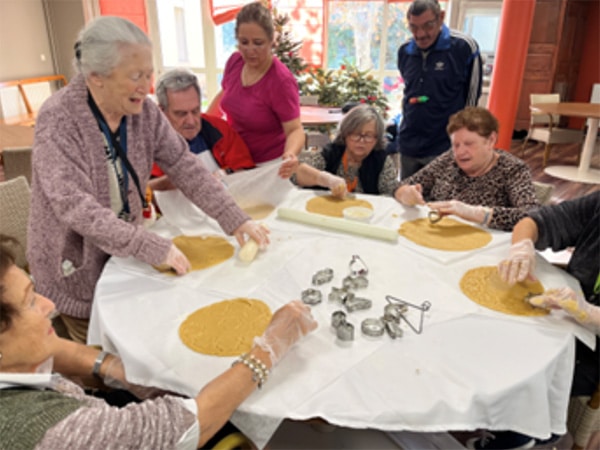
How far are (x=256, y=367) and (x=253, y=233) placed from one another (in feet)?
2.17

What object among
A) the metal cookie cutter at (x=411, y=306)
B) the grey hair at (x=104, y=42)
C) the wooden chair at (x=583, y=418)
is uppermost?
the grey hair at (x=104, y=42)

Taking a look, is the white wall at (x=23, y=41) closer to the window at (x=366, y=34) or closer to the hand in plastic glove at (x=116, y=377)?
the window at (x=366, y=34)

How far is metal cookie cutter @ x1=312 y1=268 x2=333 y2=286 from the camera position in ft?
4.37

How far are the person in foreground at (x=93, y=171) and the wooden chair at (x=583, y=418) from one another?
3.67ft

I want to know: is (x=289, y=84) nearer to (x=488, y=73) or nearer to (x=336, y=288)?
(x=336, y=288)

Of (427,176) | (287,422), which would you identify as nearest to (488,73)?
(427,176)

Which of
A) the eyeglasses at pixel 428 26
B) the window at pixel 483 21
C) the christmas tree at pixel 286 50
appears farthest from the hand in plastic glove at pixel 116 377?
the window at pixel 483 21

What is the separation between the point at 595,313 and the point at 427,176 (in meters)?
1.16

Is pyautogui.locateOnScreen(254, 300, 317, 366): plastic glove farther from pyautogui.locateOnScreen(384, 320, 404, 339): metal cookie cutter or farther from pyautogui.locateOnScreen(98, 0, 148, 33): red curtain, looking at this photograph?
pyautogui.locateOnScreen(98, 0, 148, 33): red curtain

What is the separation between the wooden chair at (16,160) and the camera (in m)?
2.67

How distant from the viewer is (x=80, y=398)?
0.86 meters

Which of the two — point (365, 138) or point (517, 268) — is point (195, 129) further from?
point (517, 268)

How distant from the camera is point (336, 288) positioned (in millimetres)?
1288

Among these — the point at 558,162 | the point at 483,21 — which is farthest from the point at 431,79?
the point at 483,21
